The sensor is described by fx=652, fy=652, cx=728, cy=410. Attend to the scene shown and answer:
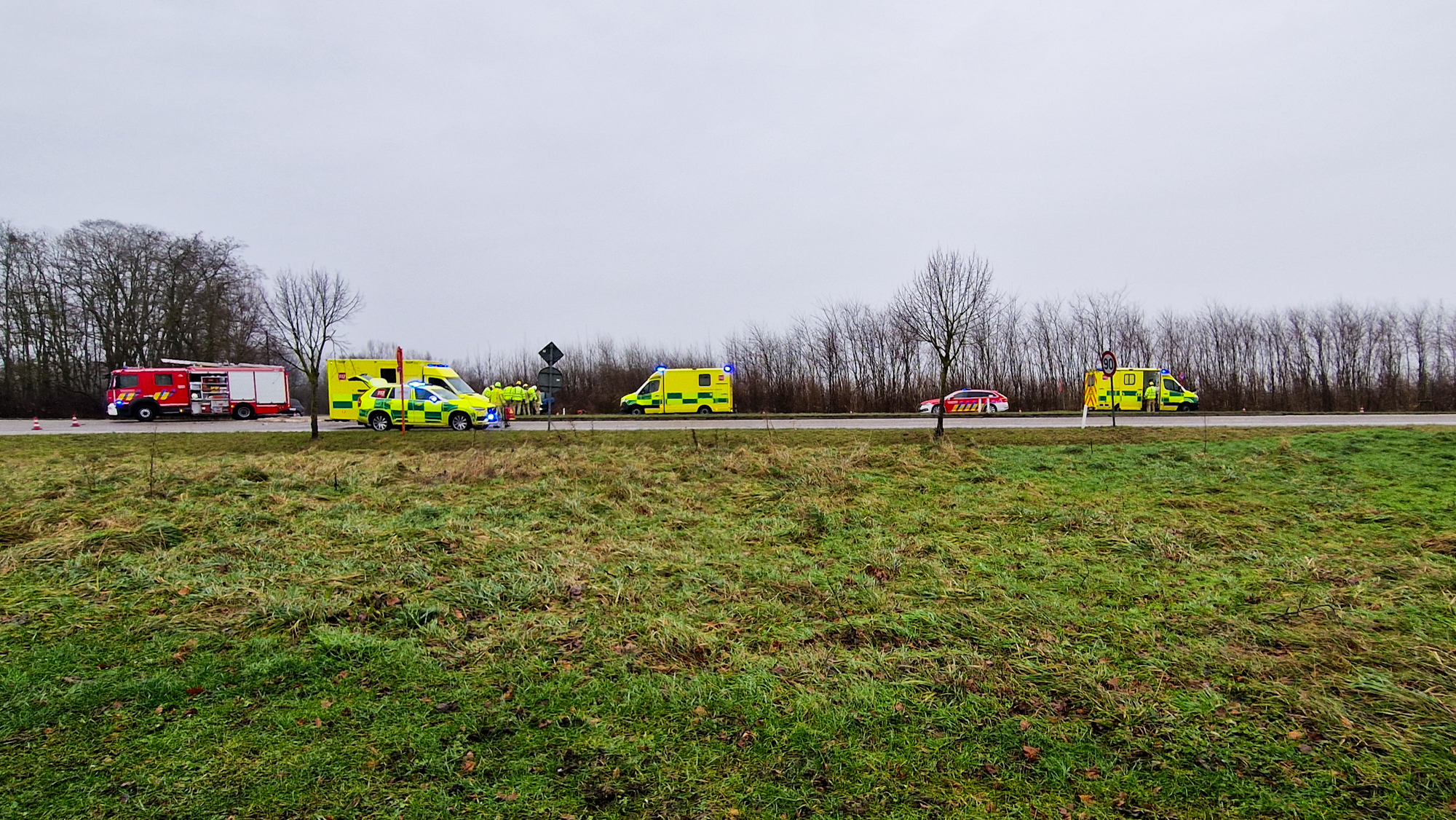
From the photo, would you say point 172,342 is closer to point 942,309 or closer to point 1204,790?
point 942,309

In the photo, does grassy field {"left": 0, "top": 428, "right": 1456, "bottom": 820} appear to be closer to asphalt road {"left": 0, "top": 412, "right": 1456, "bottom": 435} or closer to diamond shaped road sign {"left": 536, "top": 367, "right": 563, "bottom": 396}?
diamond shaped road sign {"left": 536, "top": 367, "right": 563, "bottom": 396}

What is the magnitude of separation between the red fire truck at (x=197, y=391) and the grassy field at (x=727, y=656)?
81.4 ft

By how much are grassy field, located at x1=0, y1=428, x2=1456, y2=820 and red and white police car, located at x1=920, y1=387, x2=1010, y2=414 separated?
23.2 m

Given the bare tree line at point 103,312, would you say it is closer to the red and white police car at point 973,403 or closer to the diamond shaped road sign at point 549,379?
the diamond shaped road sign at point 549,379

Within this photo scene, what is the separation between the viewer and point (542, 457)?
1191 cm

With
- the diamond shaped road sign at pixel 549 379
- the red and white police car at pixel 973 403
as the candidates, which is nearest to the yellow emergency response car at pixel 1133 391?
the red and white police car at pixel 973 403

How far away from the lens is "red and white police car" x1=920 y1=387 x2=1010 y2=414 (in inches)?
1219

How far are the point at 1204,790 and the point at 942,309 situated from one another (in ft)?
48.4

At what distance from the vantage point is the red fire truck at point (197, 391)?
2758 cm

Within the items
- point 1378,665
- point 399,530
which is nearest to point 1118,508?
point 1378,665

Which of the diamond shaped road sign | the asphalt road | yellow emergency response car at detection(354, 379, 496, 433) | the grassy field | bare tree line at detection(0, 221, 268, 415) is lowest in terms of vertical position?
the grassy field

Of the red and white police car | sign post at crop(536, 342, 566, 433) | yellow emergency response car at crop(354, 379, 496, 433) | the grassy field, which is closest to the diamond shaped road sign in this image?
sign post at crop(536, 342, 566, 433)

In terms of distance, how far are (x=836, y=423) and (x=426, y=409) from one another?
12.7 m

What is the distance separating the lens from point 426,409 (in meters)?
19.7
